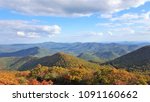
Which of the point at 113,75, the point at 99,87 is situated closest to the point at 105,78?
the point at 113,75

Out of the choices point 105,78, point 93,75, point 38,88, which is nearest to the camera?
point 38,88

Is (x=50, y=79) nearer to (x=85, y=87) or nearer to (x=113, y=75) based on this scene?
(x=113, y=75)

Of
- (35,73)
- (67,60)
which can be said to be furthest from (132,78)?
(67,60)

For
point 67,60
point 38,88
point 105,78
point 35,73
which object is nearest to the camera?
point 38,88

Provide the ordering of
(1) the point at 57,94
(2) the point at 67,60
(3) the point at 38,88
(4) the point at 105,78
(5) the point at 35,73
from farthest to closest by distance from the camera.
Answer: (2) the point at 67,60 → (5) the point at 35,73 → (4) the point at 105,78 → (3) the point at 38,88 → (1) the point at 57,94

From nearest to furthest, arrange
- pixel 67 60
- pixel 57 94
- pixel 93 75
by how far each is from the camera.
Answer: pixel 57 94 < pixel 93 75 < pixel 67 60

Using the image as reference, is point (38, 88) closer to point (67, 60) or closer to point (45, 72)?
point (45, 72)

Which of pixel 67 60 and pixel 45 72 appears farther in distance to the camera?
pixel 67 60

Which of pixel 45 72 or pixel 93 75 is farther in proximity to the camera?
pixel 45 72
